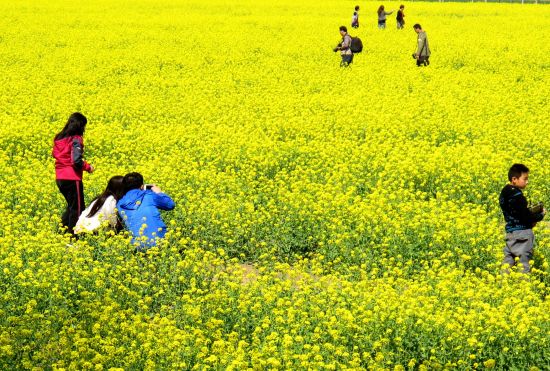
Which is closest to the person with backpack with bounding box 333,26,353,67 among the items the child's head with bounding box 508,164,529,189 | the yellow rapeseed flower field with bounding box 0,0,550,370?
the yellow rapeseed flower field with bounding box 0,0,550,370

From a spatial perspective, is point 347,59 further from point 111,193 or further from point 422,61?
point 111,193

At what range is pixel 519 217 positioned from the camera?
8914 millimetres

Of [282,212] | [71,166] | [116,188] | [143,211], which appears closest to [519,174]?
[282,212]

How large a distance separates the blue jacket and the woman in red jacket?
0.91 meters

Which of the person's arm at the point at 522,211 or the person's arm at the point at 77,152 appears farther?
the person's arm at the point at 77,152

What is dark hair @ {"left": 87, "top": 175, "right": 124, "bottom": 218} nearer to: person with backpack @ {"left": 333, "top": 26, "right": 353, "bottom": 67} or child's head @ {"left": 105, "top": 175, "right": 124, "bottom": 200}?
child's head @ {"left": 105, "top": 175, "right": 124, "bottom": 200}

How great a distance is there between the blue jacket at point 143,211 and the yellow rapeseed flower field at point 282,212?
1.01ft

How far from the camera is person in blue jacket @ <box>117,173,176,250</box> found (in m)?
9.84

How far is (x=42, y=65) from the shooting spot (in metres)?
25.9

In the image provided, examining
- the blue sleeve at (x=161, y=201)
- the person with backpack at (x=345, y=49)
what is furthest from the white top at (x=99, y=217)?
the person with backpack at (x=345, y=49)

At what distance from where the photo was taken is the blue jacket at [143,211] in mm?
9844

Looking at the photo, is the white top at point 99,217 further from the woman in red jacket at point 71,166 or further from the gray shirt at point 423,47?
the gray shirt at point 423,47

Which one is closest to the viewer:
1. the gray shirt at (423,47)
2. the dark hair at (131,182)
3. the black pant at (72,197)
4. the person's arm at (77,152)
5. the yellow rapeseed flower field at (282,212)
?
the yellow rapeseed flower field at (282,212)

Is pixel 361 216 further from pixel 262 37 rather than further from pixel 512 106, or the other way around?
pixel 262 37
